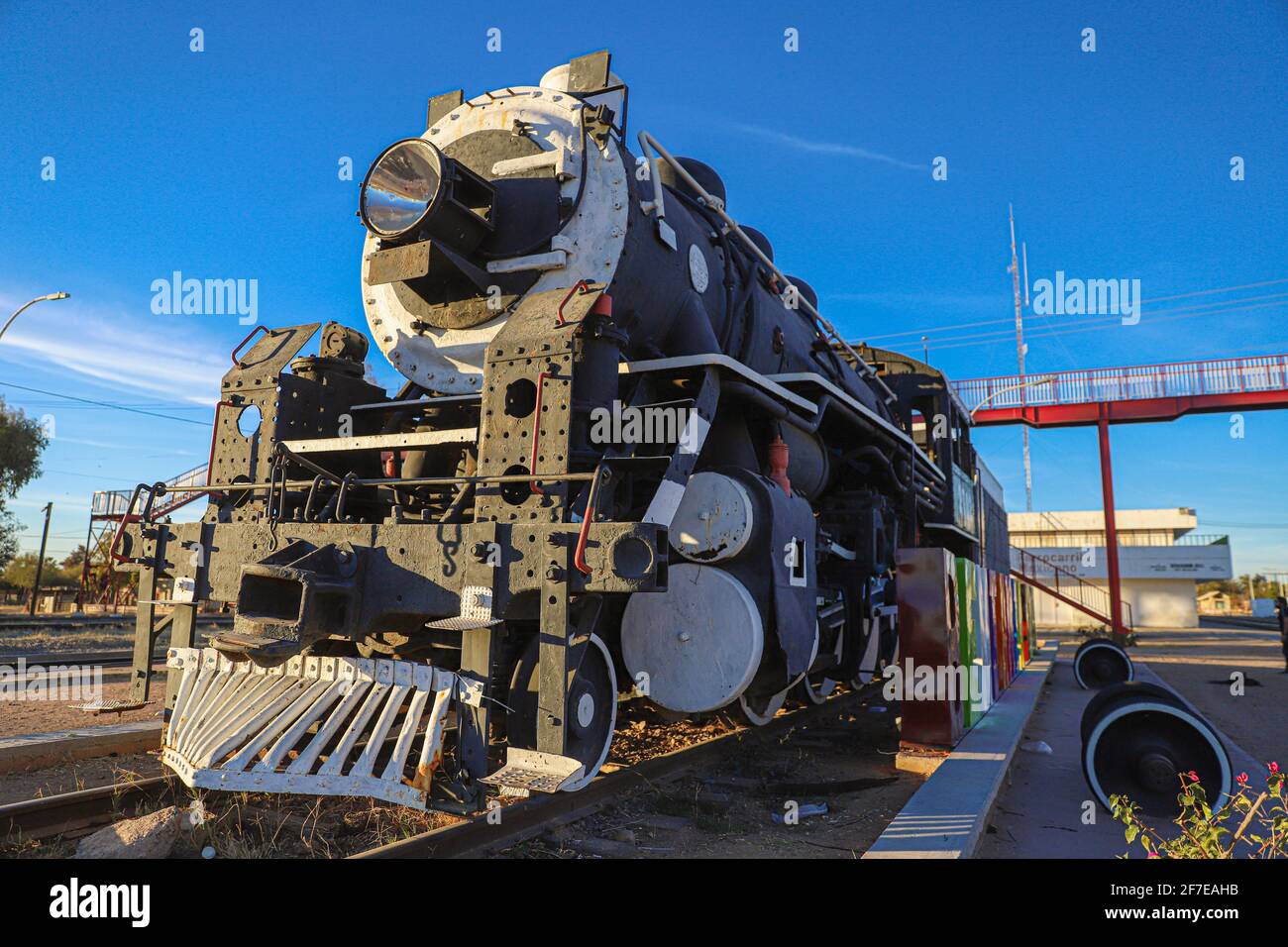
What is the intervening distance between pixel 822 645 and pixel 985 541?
6.95m

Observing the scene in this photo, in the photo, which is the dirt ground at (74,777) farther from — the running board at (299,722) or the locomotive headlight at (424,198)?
the locomotive headlight at (424,198)

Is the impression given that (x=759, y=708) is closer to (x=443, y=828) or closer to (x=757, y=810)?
(x=757, y=810)

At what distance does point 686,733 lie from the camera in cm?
632

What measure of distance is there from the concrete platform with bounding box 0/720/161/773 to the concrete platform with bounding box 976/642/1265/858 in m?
5.24

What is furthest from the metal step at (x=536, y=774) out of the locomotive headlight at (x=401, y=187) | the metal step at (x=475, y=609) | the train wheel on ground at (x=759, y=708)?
the locomotive headlight at (x=401, y=187)

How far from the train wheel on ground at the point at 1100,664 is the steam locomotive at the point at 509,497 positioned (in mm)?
6565

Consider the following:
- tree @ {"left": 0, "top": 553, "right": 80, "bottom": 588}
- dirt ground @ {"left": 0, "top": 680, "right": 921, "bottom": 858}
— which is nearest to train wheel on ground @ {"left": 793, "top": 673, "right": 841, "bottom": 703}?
dirt ground @ {"left": 0, "top": 680, "right": 921, "bottom": 858}

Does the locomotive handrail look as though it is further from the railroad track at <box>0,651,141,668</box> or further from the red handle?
the railroad track at <box>0,651,141,668</box>

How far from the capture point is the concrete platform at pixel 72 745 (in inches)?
193

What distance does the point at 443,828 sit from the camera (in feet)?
11.1

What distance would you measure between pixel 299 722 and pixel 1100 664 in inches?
425
